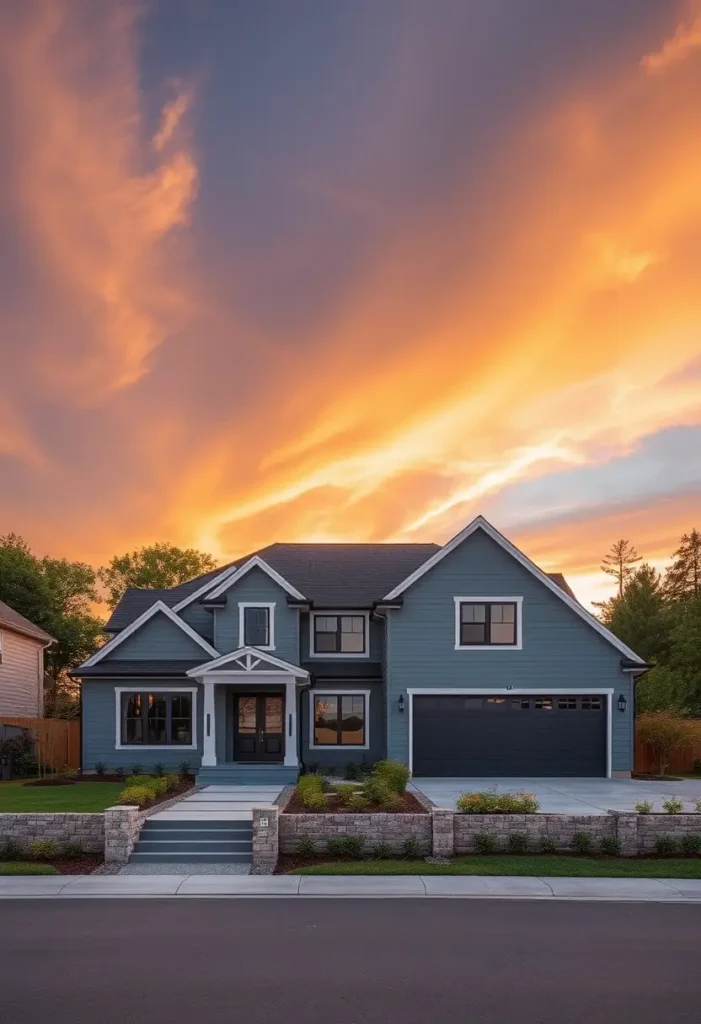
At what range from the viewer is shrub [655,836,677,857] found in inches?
567

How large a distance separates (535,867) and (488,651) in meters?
12.1

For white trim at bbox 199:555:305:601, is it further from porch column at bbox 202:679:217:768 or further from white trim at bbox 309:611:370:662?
porch column at bbox 202:679:217:768

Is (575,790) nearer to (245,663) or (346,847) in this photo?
(346,847)

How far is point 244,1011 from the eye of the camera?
7.48 metres

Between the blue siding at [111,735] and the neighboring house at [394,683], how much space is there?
44 millimetres

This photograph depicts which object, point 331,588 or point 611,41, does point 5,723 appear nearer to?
point 331,588

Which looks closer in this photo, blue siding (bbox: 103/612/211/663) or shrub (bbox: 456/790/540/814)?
shrub (bbox: 456/790/540/814)

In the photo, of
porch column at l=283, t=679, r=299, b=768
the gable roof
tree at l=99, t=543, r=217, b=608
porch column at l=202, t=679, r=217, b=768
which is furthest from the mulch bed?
tree at l=99, t=543, r=217, b=608

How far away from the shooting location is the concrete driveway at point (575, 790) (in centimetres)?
1830

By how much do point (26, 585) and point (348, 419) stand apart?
3634 centimetres

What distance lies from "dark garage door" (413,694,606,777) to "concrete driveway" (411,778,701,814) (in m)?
0.58

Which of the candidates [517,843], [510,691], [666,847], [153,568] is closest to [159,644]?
[510,691]

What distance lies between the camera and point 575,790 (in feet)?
70.6

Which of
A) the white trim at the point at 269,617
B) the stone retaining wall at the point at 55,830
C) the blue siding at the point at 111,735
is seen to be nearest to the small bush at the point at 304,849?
the stone retaining wall at the point at 55,830
